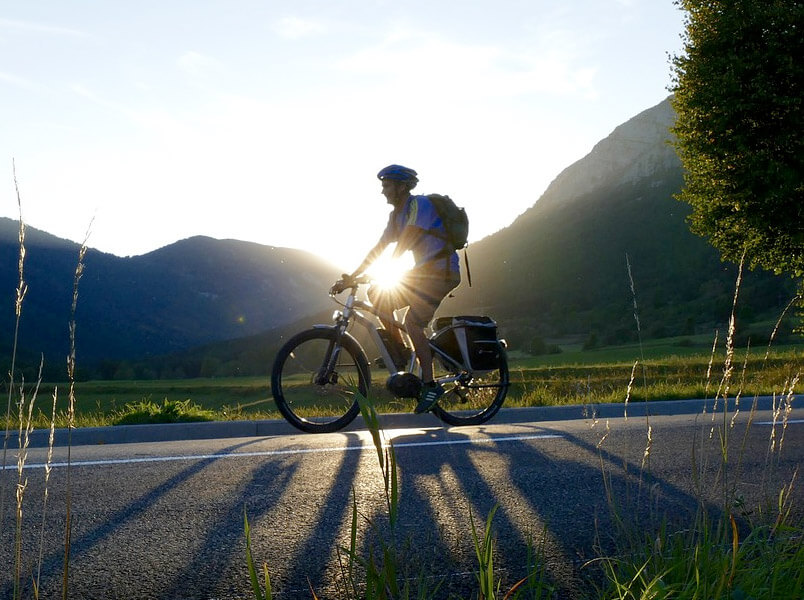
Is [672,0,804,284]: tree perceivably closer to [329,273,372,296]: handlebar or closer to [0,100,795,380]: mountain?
[329,273,372,296]: handlebar

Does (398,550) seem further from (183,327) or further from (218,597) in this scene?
(183,327)

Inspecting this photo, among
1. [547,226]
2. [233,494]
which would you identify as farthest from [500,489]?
[547,226]

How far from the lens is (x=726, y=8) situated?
19922mm

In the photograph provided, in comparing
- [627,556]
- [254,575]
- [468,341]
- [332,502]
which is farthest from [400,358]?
[254,575]

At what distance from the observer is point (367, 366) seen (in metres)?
7.73

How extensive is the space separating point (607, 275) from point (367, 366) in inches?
4393

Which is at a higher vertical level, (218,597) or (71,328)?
(71,328)

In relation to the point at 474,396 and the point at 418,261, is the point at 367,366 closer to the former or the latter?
the point at 418,261

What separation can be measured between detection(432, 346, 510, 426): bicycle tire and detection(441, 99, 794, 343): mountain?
60.9 meters

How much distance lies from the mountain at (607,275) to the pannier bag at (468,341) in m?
61.1

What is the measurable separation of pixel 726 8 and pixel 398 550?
20159 millimetres

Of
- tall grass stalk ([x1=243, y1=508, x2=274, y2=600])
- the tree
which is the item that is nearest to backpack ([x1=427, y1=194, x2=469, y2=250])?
tall grass stalk ([x1=243, y1=508, x2=274, y2=600])

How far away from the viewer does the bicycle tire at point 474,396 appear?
26.9 ft

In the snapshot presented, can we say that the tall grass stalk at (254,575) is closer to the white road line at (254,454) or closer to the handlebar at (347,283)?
the white road line at (254,454)
